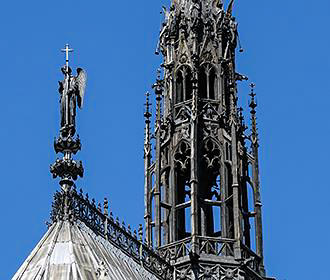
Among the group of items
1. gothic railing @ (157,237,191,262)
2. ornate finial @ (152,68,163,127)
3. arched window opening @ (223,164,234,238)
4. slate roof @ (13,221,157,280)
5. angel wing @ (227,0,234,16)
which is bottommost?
slate roof @ (13,221,157,280)

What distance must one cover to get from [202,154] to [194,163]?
1.03 m

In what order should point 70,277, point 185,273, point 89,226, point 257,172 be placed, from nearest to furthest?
point 70,277 → point 89,226 → point 185,273 → point 257,172

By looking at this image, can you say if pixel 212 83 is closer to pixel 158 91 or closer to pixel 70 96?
pixel 158 91

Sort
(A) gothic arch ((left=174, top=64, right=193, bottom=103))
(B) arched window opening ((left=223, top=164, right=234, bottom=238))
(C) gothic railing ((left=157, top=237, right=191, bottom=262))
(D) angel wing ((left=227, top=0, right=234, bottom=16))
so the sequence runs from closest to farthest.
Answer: (C) gothic railing ((left=157, top=237, right=191, bottom=262))
(B) arched window opening ((left=223, top=164, right=234, bottom=238))
(A) gothic arch ((left=174, top=64, right=193, bottom=103))
(D) angel wing ((left=227, top=0, right=234, bottom=16))

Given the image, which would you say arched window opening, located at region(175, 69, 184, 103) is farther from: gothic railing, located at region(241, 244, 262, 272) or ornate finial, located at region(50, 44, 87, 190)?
ornate finial, located at region(50, 44, 87, 190)

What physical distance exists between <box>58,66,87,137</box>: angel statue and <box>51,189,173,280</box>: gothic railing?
2.13 metres

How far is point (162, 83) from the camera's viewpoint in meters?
69.2

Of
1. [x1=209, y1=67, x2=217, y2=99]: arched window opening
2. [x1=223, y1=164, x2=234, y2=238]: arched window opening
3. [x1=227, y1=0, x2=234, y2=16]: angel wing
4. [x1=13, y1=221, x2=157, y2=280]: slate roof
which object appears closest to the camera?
[x1=13, y1=221, x2=157, y2=280]: slate roof

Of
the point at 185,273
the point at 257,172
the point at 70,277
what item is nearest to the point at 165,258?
the point at 185,273

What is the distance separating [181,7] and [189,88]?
372 centimetres

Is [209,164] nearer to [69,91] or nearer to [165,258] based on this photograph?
[165,258]

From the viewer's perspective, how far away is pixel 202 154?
66.4 metres

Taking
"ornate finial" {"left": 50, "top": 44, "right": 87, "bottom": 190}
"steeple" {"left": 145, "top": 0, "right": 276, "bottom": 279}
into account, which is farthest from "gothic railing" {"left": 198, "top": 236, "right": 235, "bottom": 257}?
"ornate finial" {"left": 50, "top": 44, "right": 87, "bottom": 190}

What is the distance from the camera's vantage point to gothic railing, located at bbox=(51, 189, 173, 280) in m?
56.2
